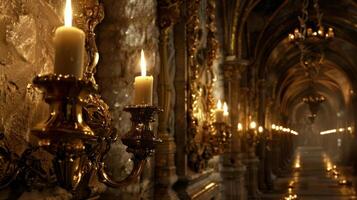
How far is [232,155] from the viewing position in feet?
26.7

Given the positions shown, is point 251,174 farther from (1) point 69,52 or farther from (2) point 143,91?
(1) point 69,52

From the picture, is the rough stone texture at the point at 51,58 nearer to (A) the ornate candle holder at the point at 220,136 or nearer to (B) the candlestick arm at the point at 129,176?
(B) the candlestick arm at the point at 129,176

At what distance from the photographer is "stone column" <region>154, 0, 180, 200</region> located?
10.0 feet

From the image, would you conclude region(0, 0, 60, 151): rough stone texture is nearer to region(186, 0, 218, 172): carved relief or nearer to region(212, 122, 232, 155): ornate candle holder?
region(186, 0, 218, 172): carved relief

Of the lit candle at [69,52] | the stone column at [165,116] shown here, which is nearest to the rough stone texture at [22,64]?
the lit candle at [69,52]

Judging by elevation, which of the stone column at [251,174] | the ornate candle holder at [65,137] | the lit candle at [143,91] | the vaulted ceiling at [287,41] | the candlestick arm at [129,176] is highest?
the vaulted ceiling at [287,41]

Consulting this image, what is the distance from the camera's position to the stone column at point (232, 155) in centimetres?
775

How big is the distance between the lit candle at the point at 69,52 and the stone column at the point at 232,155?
6763mm

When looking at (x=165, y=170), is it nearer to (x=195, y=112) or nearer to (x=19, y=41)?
(x=195, y=112)

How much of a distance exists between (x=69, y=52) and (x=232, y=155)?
733 cm

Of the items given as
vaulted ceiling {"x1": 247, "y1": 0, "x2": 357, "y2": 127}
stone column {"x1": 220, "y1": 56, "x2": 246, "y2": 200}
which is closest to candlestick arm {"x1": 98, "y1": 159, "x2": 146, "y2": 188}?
Answer: stone column {"x1": 220, "y1": 56, "x2": 246, "y2": 200}

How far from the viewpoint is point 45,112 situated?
1874 mm

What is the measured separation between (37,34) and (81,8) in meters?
0.42

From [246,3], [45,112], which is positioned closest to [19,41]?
[45,112]
